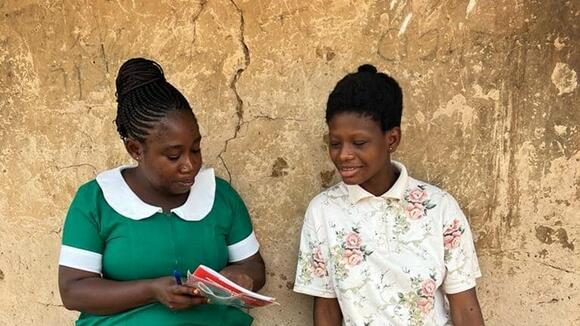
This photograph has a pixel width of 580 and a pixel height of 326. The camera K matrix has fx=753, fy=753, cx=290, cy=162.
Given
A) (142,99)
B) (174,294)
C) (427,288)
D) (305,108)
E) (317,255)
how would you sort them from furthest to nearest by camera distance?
(305,108) → (317,255) → (427,288) → (142,99) → (174,294)

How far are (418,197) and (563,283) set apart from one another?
2.26 feet

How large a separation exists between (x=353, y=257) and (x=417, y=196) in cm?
30

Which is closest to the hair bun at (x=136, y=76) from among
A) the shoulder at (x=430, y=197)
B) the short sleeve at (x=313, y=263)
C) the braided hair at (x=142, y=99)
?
the braided hair at (x=142, y=99)

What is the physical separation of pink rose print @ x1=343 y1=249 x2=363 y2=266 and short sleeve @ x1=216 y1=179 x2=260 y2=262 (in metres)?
0.34

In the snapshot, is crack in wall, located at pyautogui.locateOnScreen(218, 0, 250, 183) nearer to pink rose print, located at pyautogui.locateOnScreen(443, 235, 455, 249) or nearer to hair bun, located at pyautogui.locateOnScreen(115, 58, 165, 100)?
hair bun, located at pyautogui.locateOnScreen(115, 58, 165, 100)

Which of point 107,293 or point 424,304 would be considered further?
point 424,304

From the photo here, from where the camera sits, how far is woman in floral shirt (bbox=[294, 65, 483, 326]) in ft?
7.89

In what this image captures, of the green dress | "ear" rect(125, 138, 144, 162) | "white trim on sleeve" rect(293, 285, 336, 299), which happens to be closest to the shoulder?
"white trim on sleeve" rect(293, 285, 336, 299)

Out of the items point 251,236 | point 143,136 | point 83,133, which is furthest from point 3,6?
point 251,236

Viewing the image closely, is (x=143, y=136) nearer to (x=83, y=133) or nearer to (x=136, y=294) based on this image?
(x=136, y=294)

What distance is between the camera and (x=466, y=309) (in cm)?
252

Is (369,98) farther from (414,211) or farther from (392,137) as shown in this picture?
(414,211)

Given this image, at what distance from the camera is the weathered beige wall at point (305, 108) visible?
2.70 meters

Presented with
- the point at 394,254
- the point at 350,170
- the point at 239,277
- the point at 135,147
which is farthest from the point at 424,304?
the point at 135,147
